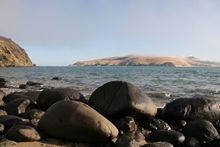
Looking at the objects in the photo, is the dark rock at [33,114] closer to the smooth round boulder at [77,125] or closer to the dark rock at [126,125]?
the smooth round boulder at [77,125]

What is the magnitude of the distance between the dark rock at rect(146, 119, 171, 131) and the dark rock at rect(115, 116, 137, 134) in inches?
24.3

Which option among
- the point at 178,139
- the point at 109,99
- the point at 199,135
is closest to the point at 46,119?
the point at 109,99

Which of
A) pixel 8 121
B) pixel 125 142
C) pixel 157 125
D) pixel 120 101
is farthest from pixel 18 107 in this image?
pixel 125 142

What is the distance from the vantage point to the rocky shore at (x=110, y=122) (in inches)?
282

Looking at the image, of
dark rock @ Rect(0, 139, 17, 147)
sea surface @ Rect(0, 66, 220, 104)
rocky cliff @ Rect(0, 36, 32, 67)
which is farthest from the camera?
rocky cliff @ Rect(0, 36, 32, 67)

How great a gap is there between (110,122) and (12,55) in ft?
352

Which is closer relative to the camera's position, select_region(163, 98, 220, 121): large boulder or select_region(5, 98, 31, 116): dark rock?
select_region(163, 98, 220, 121): large boulder

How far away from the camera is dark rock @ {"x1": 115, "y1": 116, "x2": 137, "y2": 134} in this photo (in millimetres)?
8203

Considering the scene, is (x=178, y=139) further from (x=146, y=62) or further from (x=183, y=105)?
(x=146, y=62)

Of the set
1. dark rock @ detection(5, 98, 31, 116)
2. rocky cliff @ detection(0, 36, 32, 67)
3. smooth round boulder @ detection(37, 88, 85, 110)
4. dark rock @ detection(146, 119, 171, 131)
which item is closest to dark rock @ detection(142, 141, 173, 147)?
dark rock @ detection(146, 119, 171, 131)

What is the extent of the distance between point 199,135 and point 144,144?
1.51 metres

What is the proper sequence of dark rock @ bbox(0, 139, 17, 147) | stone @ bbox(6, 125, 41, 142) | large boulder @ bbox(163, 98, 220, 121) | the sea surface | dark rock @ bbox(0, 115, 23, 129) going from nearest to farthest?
dark rock @ bbox(0, 139, 17, 147) < stone @ bbox(6, 125, 41, 142) < dark rock @ bbox(0, 115, 23, 129) < large boulder @ bbox(163, 98, 220, 121) < the sea surface

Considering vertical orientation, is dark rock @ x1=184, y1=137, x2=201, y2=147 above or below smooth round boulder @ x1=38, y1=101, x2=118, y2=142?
below

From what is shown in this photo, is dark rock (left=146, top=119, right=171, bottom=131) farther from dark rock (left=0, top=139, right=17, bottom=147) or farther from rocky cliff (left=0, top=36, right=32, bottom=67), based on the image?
rocky cliff (left=0, top=36, right=32, bottom=67)
